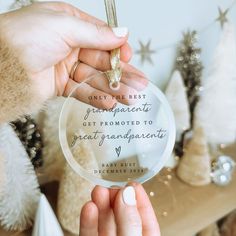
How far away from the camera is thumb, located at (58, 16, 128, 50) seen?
1.91 feet

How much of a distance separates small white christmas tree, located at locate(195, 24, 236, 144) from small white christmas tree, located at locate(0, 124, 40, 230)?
19.2 inches

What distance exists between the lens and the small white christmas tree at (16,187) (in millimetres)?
850

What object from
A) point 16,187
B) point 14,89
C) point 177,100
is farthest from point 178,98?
point 14,89

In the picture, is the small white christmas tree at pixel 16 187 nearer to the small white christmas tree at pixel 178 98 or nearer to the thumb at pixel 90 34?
the thumb at pixel 90 34

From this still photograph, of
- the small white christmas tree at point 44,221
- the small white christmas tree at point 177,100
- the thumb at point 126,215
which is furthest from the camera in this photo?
the small white christmas tree at point 177,100

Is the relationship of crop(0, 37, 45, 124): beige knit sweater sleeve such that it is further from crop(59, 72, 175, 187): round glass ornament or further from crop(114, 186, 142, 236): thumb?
crop(114, 186, 142, 236): thumb

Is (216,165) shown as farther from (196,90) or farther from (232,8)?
(232,8)

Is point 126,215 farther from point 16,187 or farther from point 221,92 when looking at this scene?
point 221,92

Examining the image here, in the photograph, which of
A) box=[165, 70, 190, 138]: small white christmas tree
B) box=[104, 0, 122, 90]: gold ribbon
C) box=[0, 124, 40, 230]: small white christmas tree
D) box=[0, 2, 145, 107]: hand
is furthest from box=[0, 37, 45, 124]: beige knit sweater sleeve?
box=[165, 70, 190, 138]: small white christmas tree

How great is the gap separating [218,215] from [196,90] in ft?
1.11

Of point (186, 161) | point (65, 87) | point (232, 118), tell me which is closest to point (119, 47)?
point (65, 87)

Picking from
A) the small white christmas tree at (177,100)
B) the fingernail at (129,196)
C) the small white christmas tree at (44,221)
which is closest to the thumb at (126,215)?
the fingernail at (129,196)

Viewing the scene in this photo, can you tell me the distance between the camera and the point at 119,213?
0.54m

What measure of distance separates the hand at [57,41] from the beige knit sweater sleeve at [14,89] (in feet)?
0.04
